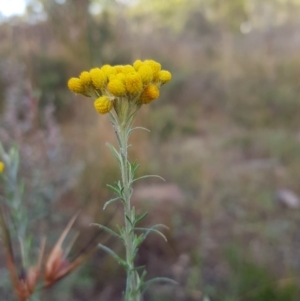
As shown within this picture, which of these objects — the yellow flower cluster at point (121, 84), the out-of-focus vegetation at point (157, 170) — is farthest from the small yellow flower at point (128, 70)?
the out-of-focus vegetation at point (157, 170)

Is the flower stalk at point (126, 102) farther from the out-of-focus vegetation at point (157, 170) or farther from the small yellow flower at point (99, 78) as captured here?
the out-of-focus vegetation at point (157, 170)

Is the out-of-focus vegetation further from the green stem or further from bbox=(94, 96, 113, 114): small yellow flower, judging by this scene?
bbox=(94, 96, 113, 114): small yellow flower

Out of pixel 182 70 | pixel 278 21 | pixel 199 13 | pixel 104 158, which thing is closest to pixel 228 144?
pixel 104 158

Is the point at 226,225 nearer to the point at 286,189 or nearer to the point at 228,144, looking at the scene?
the point at 286,189

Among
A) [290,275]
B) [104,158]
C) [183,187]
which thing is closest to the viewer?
[290,275]

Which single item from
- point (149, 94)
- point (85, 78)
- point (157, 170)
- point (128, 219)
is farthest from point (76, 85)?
point (157, 170)

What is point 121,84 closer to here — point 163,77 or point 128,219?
point 163,77
